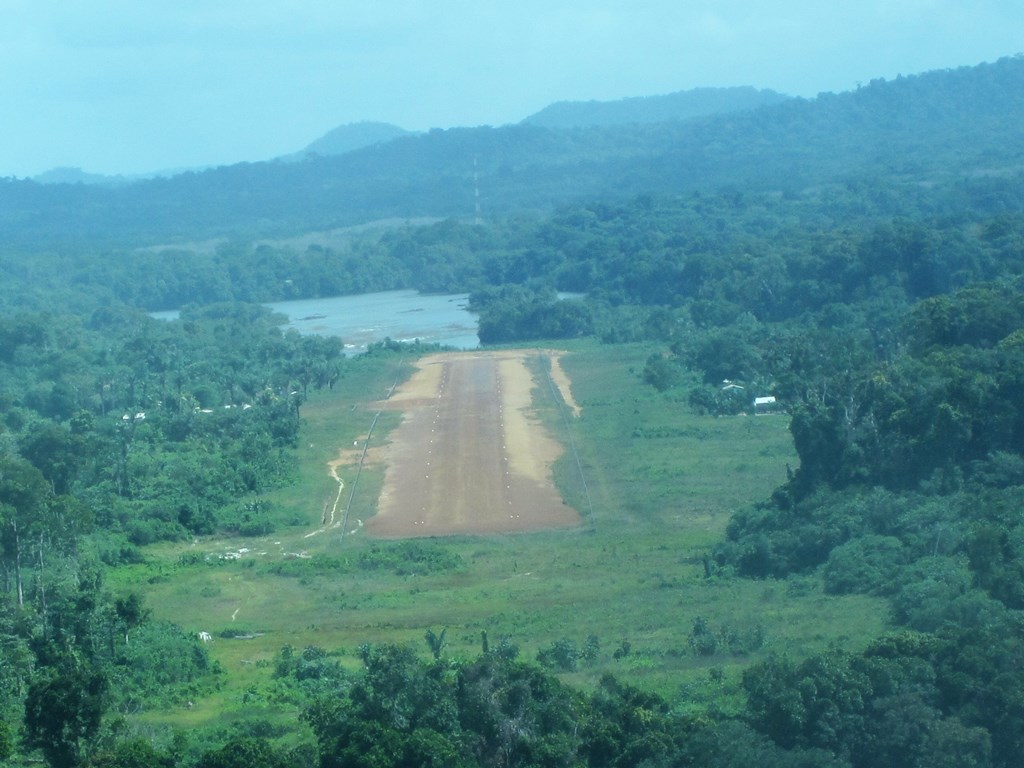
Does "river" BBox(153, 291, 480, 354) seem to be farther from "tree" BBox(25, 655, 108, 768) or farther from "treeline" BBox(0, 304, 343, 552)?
"tree" BBox(25, 655, 108, 768)

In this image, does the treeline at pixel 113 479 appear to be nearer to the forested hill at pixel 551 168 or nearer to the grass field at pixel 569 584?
the grass field at pixel 569 584

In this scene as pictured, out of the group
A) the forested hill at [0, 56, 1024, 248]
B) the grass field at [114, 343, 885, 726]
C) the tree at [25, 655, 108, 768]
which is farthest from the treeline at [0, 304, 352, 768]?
the forested hill at [0, 56, 1024, 248]

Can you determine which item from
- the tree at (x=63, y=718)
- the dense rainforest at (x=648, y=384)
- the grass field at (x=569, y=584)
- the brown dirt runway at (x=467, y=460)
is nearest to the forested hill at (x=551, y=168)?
the dense rainforest at (x=648, y=384)

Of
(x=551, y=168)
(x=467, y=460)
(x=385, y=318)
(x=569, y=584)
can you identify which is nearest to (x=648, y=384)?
(x=467, y=460)

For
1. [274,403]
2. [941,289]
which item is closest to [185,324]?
[274,403]

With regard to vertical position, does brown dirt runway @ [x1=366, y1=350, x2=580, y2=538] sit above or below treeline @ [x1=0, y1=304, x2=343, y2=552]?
below
